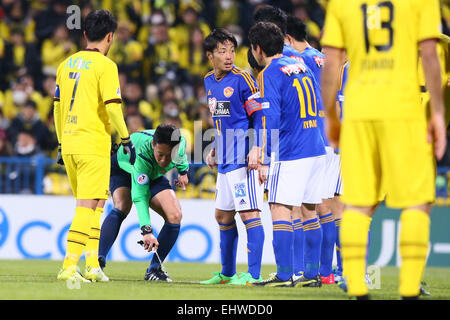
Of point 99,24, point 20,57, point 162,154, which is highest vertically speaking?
point 20,57

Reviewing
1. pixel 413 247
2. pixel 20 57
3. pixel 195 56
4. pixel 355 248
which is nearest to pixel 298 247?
pixel 355 248

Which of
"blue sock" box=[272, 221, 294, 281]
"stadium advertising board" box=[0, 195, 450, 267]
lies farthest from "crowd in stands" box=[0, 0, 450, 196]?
"blue sock" box=[272, 221, 294, 281]

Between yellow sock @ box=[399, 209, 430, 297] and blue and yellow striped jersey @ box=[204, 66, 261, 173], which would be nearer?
yellow sock @ box=[399, 209, 430, 297]

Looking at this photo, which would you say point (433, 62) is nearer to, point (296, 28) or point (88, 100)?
point (88, 100)

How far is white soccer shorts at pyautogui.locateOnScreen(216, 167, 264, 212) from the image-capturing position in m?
8.33

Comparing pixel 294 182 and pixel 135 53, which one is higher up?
pixel 135 53

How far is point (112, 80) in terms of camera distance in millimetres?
7898

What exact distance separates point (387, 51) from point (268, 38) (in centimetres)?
278

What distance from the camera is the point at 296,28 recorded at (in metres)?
9.41

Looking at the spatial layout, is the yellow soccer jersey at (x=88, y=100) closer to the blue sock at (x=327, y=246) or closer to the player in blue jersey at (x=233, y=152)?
the player in blue jersey at (x=233, y=152)

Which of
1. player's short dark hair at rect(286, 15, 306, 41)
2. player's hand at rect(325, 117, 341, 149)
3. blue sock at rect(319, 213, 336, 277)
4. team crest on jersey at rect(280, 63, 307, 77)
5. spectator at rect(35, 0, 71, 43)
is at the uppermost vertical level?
spectator at rect(35, 0, 71, 43)

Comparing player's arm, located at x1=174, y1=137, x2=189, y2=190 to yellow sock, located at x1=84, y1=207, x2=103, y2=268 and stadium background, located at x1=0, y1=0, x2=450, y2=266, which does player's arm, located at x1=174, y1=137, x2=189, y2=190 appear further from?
stadium background, located at x1=0, y1=0, x2=450, y2=266

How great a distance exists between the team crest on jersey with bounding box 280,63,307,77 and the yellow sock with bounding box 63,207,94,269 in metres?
2.35

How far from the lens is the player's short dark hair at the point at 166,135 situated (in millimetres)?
8352
